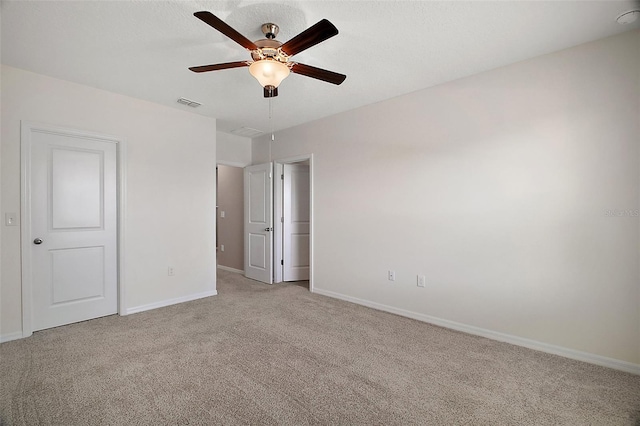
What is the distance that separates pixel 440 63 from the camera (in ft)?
9.02

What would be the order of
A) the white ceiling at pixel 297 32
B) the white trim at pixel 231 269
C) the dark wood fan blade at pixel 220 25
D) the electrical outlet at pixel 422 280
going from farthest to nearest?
the white trim at pixel 231 269 < the electrical outlet at pixel 422 280 < the white ceiling at pixel 297 32 < the dark wood fan blade at pixel 220 25

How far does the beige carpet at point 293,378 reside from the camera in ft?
5.87

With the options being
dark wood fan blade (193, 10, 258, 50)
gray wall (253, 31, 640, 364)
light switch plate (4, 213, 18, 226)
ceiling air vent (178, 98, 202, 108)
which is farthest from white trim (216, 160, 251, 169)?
dark wood fan blade (193, 10, 258, 50)

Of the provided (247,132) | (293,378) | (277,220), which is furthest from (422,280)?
(247,132)

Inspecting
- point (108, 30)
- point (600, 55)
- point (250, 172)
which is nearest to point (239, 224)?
point (250, 172)

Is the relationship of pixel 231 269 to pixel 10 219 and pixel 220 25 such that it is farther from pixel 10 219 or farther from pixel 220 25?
pixel 220 25

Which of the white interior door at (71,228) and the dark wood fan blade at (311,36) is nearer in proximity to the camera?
the dark wood fan blade at (311,36)

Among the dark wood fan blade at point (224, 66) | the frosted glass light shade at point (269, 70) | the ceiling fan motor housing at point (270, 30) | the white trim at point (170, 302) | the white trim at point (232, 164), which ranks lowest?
the white trim at point (170, 302)

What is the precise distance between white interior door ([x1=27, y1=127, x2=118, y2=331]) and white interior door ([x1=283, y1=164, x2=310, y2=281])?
8.04 feet

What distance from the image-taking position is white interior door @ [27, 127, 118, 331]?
9.87 feet

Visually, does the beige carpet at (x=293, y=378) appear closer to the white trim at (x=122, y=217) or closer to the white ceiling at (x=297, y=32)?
the white trim at (x=122, y=217)

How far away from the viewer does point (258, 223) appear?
206 inches

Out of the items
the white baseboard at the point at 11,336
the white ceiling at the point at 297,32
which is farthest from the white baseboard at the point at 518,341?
the white baseboard at the point at 11,336

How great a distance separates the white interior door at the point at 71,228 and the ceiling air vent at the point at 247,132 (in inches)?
76.5
